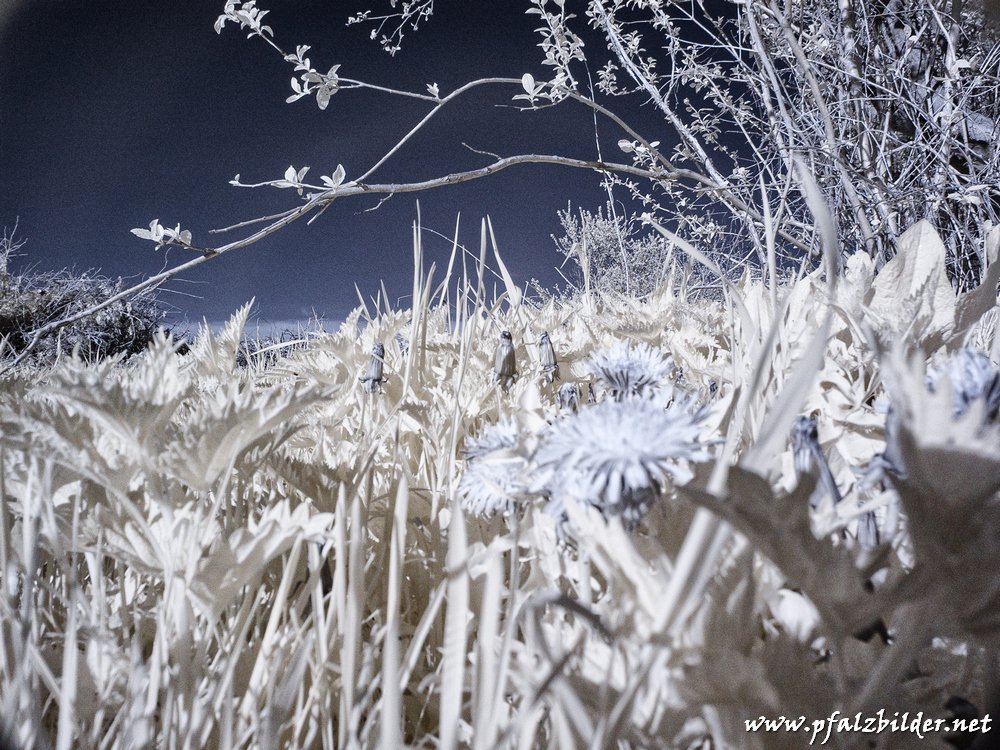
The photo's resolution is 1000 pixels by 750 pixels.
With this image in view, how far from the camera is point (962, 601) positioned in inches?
8.3

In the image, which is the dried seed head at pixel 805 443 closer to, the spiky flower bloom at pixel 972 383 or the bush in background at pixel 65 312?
the spiky flower bloom at pixel 972 383

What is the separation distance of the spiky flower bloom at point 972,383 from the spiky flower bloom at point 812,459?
0.21 ft

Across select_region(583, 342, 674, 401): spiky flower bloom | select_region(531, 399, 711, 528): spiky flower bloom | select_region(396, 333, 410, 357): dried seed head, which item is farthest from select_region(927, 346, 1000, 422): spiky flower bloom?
select_region(396, 333, 410, 357): dried seed head

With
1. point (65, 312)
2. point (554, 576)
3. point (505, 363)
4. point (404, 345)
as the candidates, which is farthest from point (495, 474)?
point (65, 312)

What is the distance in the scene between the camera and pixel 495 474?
0.39m

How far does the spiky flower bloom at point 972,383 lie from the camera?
0.85ft

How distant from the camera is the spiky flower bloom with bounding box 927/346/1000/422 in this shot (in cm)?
26

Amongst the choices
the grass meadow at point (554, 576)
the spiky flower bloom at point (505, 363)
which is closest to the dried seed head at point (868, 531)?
the grass meadow at point (554, 576)

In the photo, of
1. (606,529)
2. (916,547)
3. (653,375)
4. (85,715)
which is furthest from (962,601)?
(85,715)

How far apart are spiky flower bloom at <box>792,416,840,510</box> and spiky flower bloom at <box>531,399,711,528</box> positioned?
60 mm

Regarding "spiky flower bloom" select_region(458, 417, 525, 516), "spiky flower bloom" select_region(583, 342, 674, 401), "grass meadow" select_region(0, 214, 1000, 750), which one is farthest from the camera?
"spiky flower bloom" select_region(583, 342, 674, 401)

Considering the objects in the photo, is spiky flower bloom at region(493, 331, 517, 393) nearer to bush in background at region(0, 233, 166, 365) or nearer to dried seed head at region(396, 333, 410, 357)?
dried seed head at region(396, 333, 410, 357)

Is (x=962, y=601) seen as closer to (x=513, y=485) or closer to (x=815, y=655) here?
(x=815, y=655)

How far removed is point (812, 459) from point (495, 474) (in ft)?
0.67
